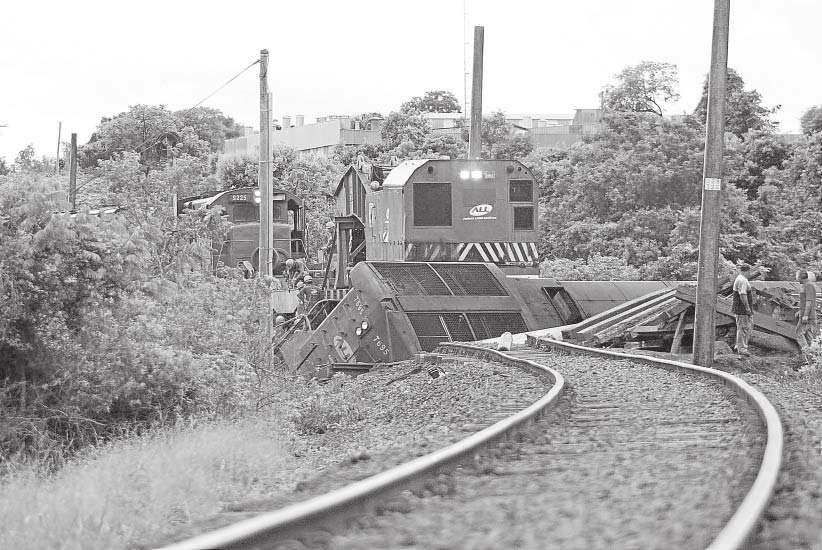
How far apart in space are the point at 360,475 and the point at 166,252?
12.5 meters

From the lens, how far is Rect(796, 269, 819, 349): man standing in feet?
69.8

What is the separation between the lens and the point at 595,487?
7.20 meters

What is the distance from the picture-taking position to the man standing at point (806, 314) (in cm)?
2127

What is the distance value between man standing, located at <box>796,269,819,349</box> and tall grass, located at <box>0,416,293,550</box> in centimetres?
1203

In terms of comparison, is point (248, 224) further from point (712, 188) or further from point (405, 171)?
point (712, 188)

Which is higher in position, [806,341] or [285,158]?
[285,158]

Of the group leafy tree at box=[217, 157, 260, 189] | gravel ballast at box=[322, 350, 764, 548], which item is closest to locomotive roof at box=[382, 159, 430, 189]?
gravel ballast at box=[322, 350, 764, 548]

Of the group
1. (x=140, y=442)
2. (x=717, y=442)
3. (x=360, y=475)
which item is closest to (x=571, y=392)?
(x=717, y=442)

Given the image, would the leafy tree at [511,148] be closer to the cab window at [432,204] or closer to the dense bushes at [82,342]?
the cab window at [432,204]

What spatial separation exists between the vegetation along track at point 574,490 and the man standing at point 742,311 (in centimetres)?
861

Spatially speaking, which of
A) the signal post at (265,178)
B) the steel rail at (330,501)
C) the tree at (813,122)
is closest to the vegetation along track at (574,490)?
the steel rail at (330,501)

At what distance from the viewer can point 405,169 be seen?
27.1 m

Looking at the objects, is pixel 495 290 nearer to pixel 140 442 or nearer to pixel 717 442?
pixel 140 442

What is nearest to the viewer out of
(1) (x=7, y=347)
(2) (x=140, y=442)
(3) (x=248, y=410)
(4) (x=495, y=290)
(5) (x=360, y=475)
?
(5) (x=360, y=475)
